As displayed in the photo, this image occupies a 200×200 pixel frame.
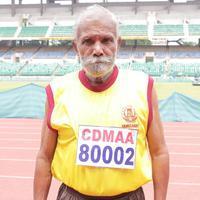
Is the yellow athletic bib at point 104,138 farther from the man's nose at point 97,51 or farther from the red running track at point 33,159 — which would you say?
the red running track at point 33,159

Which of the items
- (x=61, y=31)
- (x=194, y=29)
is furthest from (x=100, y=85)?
(x=61, y=31)

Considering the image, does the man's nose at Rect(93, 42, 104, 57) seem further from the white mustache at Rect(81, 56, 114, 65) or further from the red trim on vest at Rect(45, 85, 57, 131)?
the red trim on vest at Rect(45, 85, 57, 131)

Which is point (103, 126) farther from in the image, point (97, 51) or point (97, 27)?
point (97, 27)

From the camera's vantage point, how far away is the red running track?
5215 mm

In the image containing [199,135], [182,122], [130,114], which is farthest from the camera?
[182,122]

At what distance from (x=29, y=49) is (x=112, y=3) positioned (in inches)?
302

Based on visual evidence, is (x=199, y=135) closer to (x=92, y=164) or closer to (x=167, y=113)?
(x=167, y=113)

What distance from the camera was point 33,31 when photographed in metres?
35.9

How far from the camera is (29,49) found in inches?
1431

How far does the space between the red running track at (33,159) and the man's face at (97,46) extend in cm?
338

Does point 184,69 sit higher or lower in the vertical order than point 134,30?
lower

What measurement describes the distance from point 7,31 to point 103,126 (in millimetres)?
36107

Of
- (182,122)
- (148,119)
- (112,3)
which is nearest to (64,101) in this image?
(148,119)

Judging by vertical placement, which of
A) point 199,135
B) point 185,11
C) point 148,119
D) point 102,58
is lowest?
point 199,135
